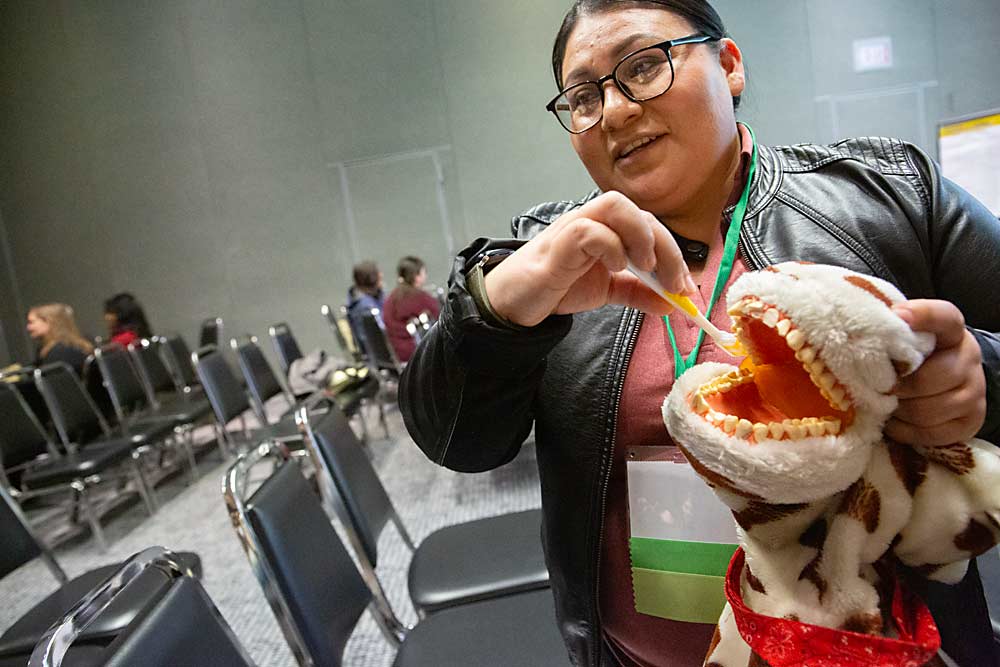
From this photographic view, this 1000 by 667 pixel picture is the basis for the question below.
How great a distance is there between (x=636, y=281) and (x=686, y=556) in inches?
12.9

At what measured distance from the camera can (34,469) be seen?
3225 mm

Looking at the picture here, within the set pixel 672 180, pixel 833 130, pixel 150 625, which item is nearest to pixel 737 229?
pixel 672 180

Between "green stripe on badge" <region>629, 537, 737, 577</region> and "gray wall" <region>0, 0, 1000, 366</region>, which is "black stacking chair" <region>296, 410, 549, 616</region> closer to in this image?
"green stripe on badge" <region>629, 537, 737, 577</region>

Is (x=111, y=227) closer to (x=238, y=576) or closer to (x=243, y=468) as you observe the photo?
(x=238, y=576)

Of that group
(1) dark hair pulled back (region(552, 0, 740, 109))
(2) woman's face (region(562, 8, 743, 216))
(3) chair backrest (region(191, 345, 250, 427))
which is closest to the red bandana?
(2) woman's face (region(562, 8, 743, 216))

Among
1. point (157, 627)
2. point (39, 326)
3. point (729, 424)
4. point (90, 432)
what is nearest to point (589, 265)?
point (729, 424)

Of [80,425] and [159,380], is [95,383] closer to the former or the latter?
[159,380]

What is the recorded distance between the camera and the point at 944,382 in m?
0.45

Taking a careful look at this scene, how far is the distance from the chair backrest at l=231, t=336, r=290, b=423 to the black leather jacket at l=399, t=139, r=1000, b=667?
126 inches

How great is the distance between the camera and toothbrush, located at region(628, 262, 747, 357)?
1.85 ft

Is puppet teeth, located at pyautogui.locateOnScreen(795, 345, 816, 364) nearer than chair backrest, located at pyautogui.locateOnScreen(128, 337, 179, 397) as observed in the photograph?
Yes

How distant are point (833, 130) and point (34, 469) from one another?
7053 millimetres

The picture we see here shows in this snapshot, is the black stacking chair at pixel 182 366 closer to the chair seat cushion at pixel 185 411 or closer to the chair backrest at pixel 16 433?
the chair seat cushion at pixel 185 411

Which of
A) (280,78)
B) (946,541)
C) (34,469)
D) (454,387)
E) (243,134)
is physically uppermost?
(280,78)
